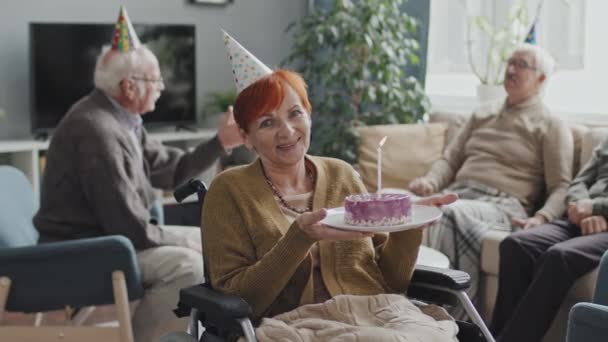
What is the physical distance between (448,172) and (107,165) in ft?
5.54

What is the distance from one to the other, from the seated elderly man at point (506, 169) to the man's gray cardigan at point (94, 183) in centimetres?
118

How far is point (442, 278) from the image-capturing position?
81.7 inches

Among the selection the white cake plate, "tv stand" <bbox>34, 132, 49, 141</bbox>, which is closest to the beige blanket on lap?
the white cake plate

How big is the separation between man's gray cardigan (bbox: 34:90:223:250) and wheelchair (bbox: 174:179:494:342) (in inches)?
31.8

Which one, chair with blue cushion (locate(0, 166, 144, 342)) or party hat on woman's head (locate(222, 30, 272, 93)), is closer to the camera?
party hat on woman's head (locate(222, 30, 272, 93))

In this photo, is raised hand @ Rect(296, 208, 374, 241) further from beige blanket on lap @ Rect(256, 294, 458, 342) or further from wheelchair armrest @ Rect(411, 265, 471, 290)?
wheelchair armrest @ Rect(411, 265, 471, 290)

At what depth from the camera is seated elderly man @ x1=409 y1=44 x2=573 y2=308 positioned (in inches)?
139

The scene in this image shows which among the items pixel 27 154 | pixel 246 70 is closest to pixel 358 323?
pixel 246 70

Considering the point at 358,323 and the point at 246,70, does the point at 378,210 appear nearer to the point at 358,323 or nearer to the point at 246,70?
the point at 358,323

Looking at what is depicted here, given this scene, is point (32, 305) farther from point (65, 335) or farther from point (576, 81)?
point (576, 81)

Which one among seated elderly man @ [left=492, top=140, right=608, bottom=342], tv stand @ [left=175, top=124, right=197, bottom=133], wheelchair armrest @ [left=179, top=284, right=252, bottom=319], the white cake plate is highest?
the white cake plate

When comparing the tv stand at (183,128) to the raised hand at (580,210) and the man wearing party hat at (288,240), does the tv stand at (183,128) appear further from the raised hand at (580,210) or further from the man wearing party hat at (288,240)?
the man wearing party hat at (288,240)

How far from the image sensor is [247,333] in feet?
6.02

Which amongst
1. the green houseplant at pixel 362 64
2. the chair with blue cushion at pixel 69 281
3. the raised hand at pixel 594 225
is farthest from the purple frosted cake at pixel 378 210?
the green houseplant at pixel 362 64
